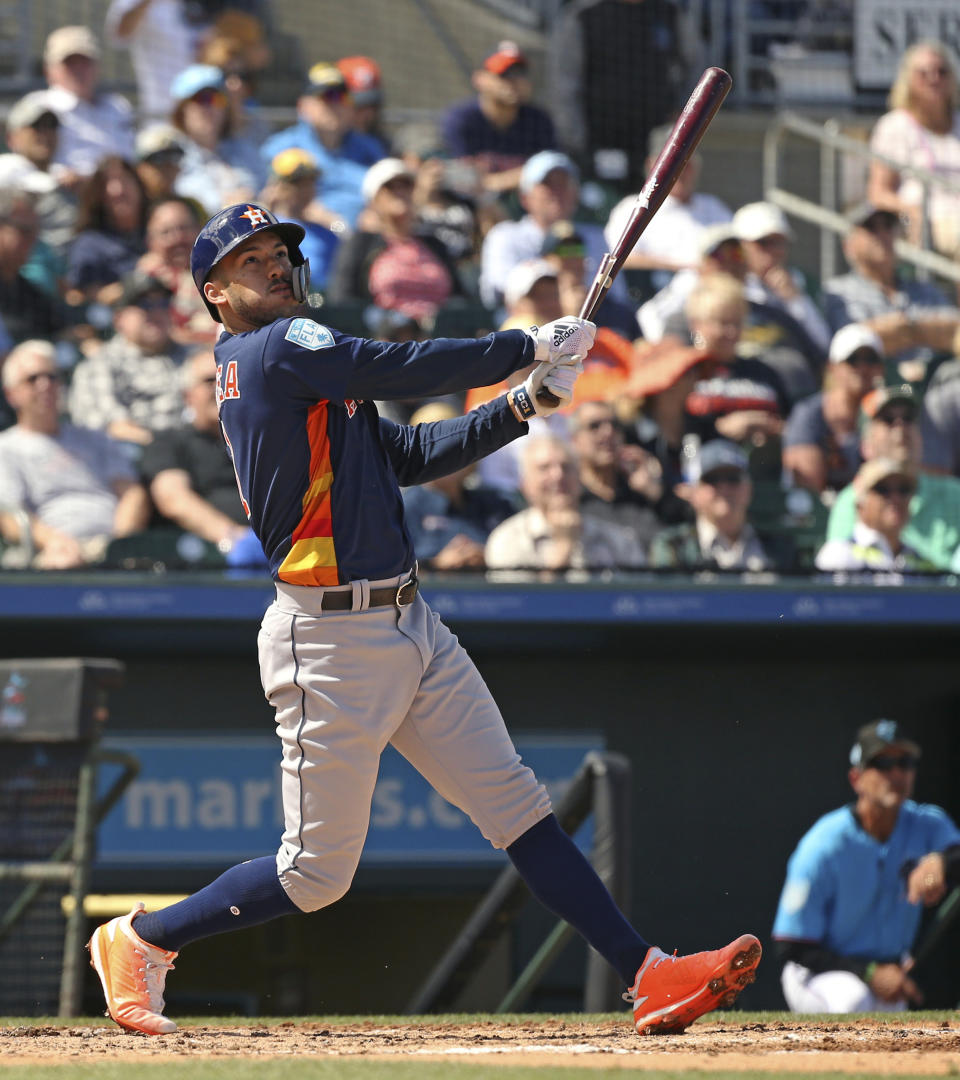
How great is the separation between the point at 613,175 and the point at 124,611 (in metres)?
4.35

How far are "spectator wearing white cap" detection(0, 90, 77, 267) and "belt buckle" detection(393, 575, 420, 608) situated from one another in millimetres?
4408

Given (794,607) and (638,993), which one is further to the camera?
(794,607)

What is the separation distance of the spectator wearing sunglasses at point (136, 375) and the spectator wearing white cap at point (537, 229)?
1.56 meters

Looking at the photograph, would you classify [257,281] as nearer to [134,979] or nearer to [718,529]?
[134,979]

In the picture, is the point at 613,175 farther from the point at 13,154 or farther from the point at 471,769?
the point at 471,769

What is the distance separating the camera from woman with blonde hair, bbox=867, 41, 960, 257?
904cm

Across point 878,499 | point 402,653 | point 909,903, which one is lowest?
point 909,903

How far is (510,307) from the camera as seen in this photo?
281 inches

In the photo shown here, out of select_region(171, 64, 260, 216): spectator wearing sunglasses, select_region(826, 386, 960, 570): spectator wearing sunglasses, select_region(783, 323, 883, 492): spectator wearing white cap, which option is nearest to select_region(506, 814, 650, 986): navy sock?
select_region(826, 386, 960, 570): spectator wearing sunglasses

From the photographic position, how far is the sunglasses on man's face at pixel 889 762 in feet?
19.1

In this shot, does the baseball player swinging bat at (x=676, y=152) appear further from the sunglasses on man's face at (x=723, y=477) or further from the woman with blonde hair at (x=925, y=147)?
the woman with blonde hair at (x=925, y=147)

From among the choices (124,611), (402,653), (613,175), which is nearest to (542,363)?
(402,653)

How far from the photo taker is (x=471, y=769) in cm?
333

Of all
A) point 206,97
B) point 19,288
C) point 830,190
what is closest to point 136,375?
point 19,288
